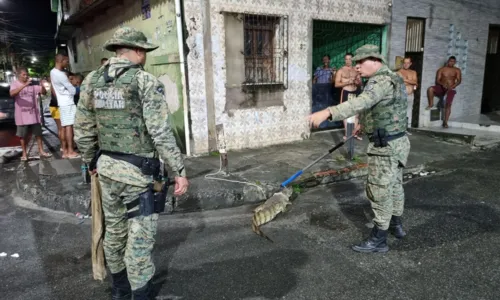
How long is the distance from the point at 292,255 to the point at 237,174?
2.27m

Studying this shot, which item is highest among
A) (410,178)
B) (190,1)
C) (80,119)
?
(190,1)

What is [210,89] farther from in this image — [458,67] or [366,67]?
[458,67]

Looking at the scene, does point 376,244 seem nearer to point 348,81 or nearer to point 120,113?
point 120,113

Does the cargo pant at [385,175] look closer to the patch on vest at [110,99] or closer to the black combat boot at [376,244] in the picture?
the black combat boot at [376,244]

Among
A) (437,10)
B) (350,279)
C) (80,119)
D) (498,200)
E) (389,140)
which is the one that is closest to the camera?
(80,119)

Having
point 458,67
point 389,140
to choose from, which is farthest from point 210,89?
point 458,67

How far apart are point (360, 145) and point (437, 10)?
5.10m

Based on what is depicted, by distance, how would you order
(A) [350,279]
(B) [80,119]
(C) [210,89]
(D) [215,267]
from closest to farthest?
1. (B) [80,119]
2. (A) [350,279]
3. (D) [215,267]
4. (C) [210,89]

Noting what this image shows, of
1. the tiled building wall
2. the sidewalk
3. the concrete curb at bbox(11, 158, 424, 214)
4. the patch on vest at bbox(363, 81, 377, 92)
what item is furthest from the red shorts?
the patch on vest at bbox(363, 81, 377, 92)

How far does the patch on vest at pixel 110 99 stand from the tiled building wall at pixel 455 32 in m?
8.15

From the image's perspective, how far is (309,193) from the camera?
504cm

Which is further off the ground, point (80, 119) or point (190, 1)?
point (190, 1)

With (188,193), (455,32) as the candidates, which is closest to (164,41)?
(188,193)

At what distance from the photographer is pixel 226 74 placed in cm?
654
